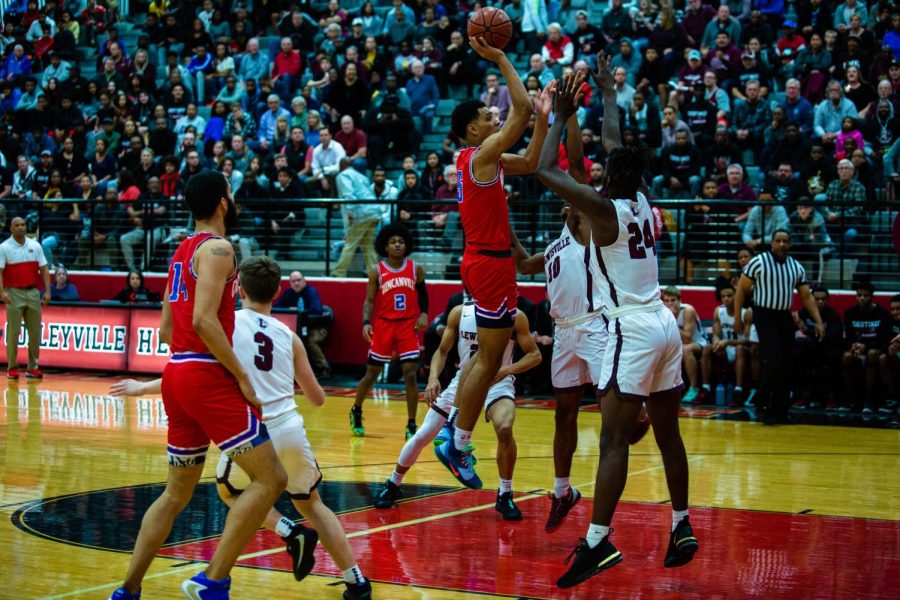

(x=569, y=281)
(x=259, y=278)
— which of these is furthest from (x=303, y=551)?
(x=569, y=281)

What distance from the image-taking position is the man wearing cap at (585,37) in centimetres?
1942

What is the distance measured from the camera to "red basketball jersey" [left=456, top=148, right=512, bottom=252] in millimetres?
7566

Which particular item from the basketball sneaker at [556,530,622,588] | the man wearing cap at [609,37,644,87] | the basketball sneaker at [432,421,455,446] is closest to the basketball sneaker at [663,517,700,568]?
the basketball sneaker at [556,530,622,588]

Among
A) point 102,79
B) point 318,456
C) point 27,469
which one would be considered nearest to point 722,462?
point 318,456

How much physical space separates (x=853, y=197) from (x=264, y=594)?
11.9 metres

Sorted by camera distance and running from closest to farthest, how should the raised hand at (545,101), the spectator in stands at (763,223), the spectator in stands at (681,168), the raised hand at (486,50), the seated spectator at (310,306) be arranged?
the raised hand at (545,101) < the raised hand at (486,50) < the spectator in stands at (763,223) < the spectator in stands at (681,168) < the seated spectator at (310,306)

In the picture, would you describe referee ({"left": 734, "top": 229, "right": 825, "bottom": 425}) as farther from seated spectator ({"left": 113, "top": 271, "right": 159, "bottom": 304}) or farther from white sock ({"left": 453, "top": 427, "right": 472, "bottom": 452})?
seated spectator ({"left": 113, "top": 271, "right": 159, "bottom": 304})

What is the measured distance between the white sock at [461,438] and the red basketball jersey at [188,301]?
2.68 meters

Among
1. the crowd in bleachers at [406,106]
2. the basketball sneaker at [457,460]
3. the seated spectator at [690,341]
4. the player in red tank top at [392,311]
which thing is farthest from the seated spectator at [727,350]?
the basketball sneaker at [457,460]

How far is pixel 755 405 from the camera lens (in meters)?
15.2

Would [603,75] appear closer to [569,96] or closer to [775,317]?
[569,96]

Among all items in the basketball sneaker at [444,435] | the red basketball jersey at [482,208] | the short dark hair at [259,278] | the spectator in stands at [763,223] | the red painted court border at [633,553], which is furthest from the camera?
the spectator in stands at [763,223]

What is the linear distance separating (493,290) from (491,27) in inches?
65.2

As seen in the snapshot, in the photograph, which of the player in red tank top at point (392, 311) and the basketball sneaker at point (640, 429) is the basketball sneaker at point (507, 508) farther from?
the player in red tank top at point (392, 311)
